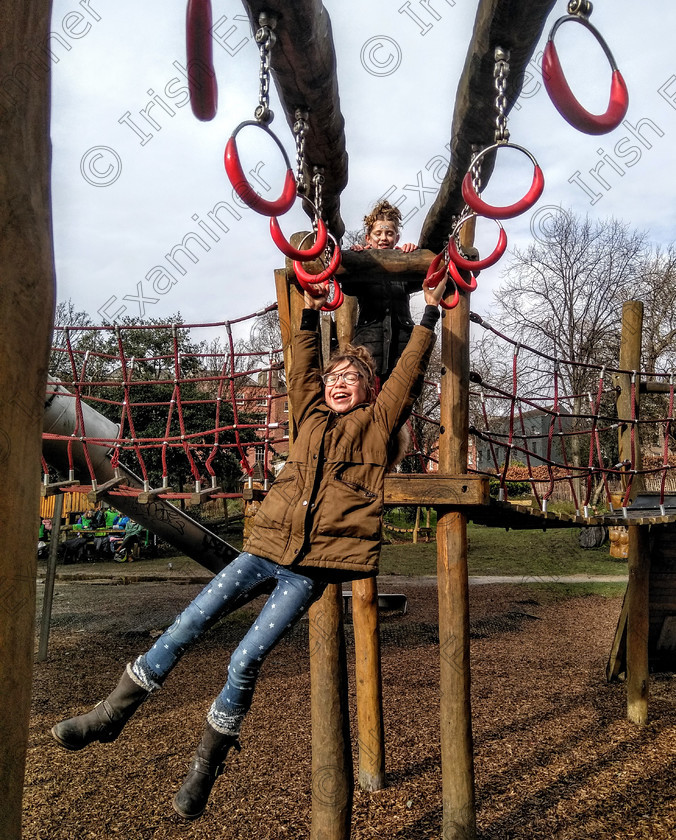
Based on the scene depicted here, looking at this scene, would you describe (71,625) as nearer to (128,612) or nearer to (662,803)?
(128,612)

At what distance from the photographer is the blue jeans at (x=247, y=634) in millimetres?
2238

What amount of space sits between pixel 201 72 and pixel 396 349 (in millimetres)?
2262

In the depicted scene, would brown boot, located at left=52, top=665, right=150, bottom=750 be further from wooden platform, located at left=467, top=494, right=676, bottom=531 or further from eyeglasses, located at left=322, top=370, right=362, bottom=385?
wooden platform, located at left=467, top=494, right=676, bottom=531

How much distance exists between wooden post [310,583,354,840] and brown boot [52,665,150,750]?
1007 millimetres

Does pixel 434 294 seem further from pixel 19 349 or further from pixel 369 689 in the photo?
pixel 369 689

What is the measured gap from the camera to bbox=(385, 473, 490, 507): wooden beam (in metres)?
3.12

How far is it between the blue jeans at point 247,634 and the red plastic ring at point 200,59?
145 centimetres

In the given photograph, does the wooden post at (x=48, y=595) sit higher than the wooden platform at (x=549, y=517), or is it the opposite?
the wooden platform at (x=549, y=517)

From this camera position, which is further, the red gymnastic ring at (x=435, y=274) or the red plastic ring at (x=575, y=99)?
the red gymnastic ring at (x=435, y=274)

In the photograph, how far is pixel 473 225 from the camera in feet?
10.8

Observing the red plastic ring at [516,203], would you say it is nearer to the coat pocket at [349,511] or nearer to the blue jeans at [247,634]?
the coat pocket at [349,511]

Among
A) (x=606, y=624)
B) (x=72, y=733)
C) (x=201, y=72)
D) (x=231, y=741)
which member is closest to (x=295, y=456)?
(x=231, y=741)

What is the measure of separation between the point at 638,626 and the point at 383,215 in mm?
4320

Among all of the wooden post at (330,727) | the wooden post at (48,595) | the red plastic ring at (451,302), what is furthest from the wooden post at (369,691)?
the wooden post at (48,595)
